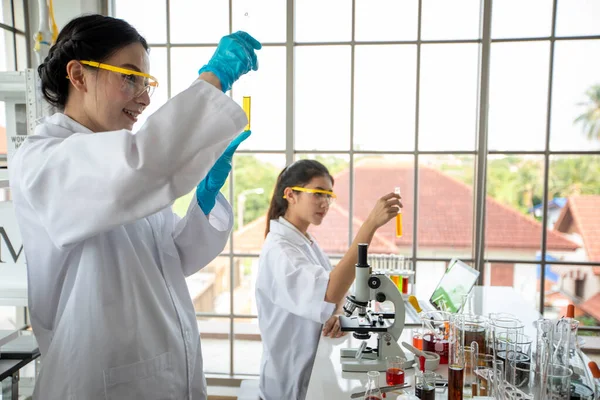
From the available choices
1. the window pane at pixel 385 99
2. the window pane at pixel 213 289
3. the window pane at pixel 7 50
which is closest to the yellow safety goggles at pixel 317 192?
the window pane at pixel 385 99

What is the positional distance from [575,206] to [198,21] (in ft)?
9.51

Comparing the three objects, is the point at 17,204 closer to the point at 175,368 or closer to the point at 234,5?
the point at 175,368

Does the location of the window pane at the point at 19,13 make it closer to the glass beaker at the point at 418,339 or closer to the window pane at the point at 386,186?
the window pane at the point at 386,186

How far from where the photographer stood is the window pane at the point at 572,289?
293cm

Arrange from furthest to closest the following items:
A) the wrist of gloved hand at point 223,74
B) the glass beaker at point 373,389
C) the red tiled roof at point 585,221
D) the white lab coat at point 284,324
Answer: the red tiled roof at point 585,221, the white lab coat at point 284,324, the glass beaker at point 373,389, the wrist of gloved hand at point 223,74

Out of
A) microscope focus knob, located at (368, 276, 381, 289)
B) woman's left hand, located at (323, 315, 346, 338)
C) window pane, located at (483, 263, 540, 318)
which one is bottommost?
window pane, located at (483, 263, 540, 318)

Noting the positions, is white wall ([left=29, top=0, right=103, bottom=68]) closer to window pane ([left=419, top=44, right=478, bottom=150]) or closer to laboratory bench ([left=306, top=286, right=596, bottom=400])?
window pane ([left=419, top=44, right=478, bottom=150])

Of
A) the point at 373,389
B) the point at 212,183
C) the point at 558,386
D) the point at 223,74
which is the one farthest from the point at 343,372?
the point at 223,74

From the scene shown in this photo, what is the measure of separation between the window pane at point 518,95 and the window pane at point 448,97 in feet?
0.43

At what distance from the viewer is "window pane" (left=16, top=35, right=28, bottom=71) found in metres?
2.83

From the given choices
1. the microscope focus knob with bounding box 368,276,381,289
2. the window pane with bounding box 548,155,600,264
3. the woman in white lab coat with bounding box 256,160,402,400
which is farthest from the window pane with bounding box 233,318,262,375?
the window pane with bounding box 548,155,600,264

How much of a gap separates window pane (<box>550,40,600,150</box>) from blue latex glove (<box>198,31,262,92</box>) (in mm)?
2555

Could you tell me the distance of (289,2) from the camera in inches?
114

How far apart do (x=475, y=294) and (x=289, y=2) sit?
7.29 feet
